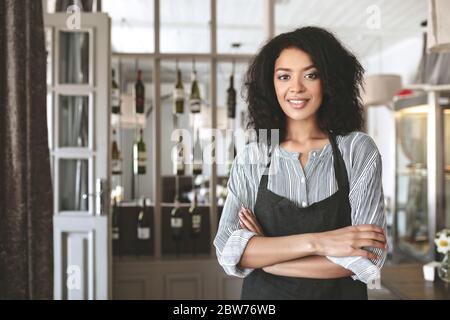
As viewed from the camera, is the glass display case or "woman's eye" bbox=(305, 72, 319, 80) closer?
"woman's eye" bbox=(305, 72, 319, 80)

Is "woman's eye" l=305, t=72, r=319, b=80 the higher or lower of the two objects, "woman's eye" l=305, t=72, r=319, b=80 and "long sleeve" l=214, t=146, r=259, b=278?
the higher

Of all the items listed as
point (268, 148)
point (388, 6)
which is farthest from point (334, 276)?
point (388, 6)

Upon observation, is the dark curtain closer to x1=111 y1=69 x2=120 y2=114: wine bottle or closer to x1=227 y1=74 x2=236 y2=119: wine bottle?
x1=227 y1=74 x2=236 y2=119: wine bottle

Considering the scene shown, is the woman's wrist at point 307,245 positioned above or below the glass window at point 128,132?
below

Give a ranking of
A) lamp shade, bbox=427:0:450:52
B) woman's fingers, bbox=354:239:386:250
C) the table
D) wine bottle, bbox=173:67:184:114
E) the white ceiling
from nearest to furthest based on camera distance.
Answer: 1. woman's fingers, bbox=354:239:386:250
2. the white ceiling
3. lamp shade, bbox=427:0:450:52
4. the table
5. wine bottle, bbox=173:67:184:114

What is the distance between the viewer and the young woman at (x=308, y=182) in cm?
61

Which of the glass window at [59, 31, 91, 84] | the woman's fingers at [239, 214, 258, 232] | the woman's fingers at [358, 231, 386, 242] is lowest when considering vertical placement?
the woman's fingers at [358, 231, 386, 242]

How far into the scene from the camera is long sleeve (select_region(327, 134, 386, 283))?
615mm

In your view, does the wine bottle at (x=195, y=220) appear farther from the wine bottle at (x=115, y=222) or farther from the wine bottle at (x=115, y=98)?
the wine bottle at (x=115, y=98)

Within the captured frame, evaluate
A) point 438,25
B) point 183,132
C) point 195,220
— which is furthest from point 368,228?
point 195,220

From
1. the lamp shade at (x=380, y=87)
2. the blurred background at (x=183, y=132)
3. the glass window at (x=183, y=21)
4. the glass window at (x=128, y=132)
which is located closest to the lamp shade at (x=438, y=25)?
the blurred background at (x=183, y=132)

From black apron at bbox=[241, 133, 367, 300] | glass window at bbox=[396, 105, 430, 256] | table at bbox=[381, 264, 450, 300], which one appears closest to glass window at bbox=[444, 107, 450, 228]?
glass window at bbox=[396, 105, 430, 256]

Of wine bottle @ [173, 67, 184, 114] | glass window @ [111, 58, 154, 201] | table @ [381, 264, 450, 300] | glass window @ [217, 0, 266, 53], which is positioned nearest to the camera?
table @ [381, 264, 450, 300]

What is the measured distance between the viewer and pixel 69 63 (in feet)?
5.84
